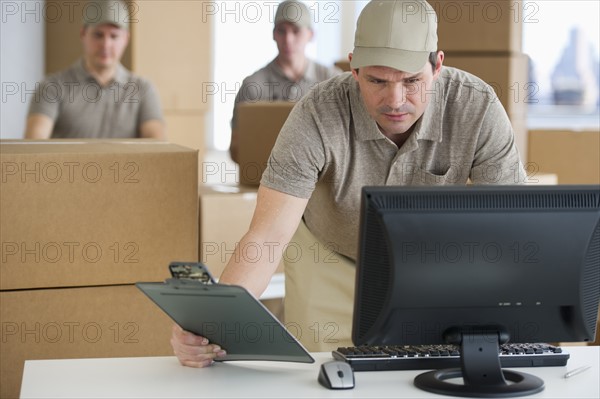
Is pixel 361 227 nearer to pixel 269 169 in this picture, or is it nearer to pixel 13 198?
pixel 269 169

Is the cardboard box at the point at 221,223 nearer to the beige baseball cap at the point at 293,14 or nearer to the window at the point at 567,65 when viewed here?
the beige baseball cap at the point at 293,14

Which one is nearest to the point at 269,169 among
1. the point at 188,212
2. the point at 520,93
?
the point at 188,212

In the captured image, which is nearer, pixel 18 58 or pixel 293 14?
pixel 293 14

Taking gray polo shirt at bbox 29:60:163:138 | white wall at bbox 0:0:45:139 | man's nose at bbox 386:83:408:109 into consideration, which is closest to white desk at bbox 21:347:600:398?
man's nose at bbox 386:83:408:109

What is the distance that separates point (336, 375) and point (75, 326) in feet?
2.68

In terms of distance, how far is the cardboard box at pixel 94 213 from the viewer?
206cm

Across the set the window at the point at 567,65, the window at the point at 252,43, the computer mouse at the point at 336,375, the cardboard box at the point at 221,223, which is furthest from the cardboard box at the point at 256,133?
the window at the point at 567,65

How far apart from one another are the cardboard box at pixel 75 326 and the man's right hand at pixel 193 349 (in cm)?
50

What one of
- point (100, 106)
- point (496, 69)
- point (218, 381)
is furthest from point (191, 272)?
point (100, 106)

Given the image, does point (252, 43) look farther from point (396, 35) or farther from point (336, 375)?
point (336, 375)

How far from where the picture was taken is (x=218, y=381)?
1.62 metres

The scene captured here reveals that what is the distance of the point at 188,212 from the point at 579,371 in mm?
952

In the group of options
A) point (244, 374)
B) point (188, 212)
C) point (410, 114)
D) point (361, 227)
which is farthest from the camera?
point (188, 212)

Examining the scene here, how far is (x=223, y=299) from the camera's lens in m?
1.53
